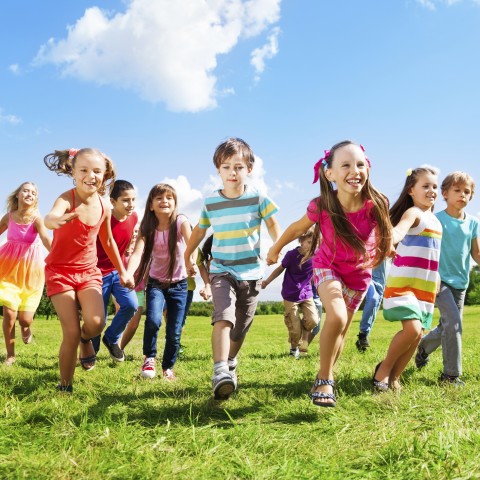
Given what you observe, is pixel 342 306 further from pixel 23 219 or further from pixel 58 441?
pixel 23 219

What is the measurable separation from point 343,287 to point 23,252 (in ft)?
17.7

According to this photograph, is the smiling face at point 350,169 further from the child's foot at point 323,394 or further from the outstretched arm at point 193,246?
the child's foot at point 323,394

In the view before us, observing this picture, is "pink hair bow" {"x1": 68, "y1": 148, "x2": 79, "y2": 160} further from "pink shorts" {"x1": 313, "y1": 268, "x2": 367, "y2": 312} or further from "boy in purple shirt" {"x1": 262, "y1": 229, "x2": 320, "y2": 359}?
"boy in purple shirt" {"x1": 262, "y1": 229, "x2": 320, "y2": 359}

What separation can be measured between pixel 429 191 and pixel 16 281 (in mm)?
5870

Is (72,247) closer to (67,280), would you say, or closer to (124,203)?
(67,280)

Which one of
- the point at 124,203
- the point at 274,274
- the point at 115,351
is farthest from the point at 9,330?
the point at 274,274

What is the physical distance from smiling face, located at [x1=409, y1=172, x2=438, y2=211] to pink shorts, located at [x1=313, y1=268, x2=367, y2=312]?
1388mm

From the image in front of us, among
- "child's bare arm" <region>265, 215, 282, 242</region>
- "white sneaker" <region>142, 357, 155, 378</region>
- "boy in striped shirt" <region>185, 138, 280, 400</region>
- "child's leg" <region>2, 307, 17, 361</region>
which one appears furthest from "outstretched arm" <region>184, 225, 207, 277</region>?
"child's leg" <region>2, 307, 17, 361</region>

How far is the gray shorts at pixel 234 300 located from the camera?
14.4 feet

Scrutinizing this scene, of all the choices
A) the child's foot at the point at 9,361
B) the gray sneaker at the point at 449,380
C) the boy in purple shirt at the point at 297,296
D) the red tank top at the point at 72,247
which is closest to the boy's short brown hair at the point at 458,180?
the gray sneaker at the point at 449,380

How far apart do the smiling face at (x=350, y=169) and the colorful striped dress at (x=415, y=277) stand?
3.63 ft

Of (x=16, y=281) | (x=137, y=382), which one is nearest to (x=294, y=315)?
(x=137, y=382)

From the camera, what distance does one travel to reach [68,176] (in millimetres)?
5258

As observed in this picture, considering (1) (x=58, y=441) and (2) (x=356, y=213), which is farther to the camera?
(2) (x=356, y=213)
